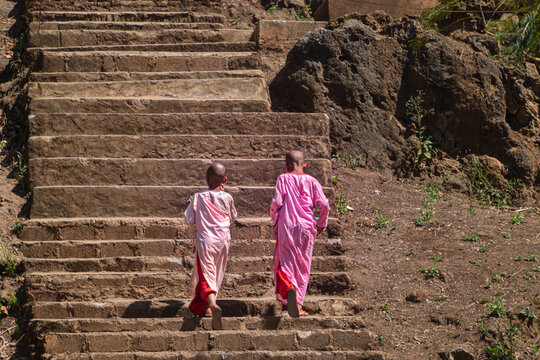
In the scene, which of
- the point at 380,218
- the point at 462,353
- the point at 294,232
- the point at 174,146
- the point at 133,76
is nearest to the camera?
the point at 294,232

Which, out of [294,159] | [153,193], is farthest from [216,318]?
[153,193]

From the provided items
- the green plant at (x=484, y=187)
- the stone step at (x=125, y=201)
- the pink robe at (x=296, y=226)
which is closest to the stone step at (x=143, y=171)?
the stone step at (x=125, y=201)

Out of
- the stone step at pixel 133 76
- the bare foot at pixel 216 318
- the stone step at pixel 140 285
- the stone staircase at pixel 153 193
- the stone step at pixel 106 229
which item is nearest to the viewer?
the bare foot at pixel 216 318

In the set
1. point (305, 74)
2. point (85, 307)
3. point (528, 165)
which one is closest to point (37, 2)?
point (305, 74)

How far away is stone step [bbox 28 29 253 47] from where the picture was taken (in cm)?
963

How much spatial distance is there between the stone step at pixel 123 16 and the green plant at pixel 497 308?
6.33 meters

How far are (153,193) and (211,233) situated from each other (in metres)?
1.60

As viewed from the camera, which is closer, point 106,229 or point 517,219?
point 106,229

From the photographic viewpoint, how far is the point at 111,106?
26.1ft

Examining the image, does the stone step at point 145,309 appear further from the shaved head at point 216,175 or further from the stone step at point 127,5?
the stone step at point 127,5

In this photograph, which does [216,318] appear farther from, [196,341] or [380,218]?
[380,218]

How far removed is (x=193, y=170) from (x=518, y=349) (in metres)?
3.81

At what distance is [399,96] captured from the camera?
984cm

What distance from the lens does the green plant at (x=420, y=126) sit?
9.61m
